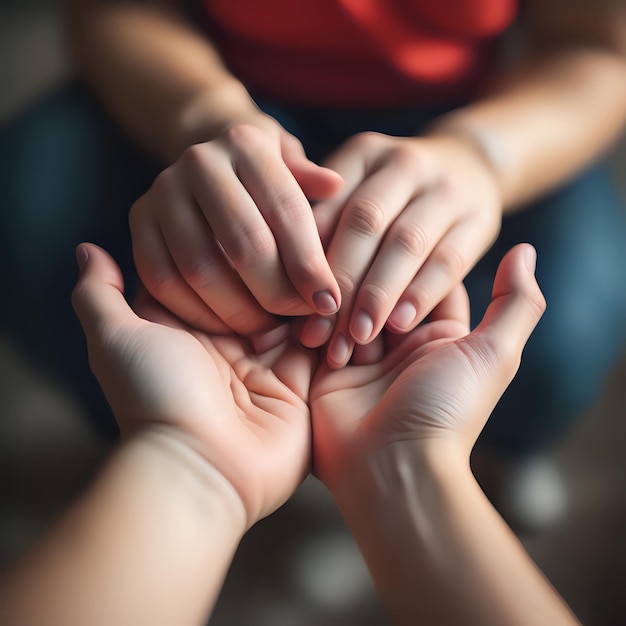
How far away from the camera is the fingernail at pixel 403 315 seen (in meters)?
0.31

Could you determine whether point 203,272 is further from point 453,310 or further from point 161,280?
point 453,310

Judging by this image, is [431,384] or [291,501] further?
[291,501]

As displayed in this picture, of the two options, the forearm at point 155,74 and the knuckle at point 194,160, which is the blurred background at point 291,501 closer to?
the forearm at point 155,74

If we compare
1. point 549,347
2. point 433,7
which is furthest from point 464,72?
point 549,347

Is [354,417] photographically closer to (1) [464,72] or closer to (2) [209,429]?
(2) [209,429]

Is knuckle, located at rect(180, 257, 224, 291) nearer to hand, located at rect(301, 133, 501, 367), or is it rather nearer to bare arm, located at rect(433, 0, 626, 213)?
hand, located at rect(301, 133, 501, 367)

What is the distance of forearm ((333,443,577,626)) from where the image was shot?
228mm

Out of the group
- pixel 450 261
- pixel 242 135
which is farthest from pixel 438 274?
pixel 242 135

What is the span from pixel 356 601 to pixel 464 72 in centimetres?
32

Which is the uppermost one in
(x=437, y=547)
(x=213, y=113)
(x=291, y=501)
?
(x=213, y=113)

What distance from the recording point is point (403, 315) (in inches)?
12.1

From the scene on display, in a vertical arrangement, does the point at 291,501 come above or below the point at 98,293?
below

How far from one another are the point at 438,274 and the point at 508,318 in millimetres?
40

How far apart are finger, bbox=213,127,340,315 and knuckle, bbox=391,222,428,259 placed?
0.04 meters
